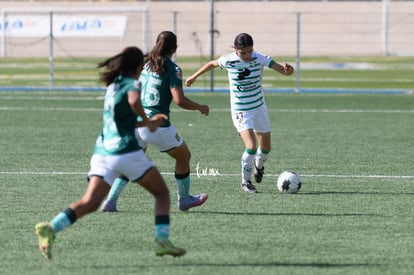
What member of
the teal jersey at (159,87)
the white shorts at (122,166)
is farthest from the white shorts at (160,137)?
the white shorts at (122,166)

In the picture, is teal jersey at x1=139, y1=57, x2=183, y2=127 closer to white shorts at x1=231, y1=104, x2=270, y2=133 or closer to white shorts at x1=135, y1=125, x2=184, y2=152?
white shorts at x1=135, y1=125, x2=184, y2=152

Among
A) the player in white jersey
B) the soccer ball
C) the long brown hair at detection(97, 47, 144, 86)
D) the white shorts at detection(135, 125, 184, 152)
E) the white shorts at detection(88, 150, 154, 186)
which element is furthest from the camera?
the player in white jersey

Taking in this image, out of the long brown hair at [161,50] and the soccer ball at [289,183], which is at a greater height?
the long brown hair at [161,50]

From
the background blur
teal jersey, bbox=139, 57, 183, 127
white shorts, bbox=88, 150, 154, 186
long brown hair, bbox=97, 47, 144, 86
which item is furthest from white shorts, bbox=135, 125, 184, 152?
the background blur

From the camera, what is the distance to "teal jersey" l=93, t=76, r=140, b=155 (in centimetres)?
847

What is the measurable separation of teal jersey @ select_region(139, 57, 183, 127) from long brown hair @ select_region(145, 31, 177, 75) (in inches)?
2.1

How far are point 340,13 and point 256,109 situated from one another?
3471 cm

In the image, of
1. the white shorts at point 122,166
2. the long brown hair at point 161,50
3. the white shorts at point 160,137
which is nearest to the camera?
the white shorts at point 122,166

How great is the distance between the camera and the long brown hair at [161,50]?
10.9 m

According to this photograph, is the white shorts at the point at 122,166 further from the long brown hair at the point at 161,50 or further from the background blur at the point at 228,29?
the background blur at the point at 228,29

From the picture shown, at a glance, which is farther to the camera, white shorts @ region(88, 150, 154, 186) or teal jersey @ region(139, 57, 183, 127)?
teal jersey @ region(139, 57, 183, 127)

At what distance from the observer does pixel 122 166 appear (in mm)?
8469

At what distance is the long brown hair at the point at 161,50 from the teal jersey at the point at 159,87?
0.05 m

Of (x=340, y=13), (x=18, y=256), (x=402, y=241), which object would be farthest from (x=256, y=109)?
(x=340, y=13)
